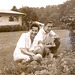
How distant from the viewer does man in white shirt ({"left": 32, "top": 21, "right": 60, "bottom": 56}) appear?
4.28m

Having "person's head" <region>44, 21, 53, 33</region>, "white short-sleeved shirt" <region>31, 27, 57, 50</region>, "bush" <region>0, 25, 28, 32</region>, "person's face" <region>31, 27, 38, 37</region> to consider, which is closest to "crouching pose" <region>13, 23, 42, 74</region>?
"person's face" <region>31, 27, 38, 37</region>

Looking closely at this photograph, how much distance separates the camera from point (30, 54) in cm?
410

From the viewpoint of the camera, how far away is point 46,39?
15.6 feet

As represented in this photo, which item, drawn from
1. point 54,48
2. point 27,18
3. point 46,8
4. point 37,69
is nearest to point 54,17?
point 46,8

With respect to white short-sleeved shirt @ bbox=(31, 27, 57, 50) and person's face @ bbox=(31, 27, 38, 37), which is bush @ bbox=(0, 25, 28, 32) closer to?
white short-sleeved shirt @ bbox=(31, 27, 57, 50)

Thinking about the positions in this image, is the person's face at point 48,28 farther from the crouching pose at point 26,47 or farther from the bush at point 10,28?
the bush at point 10,28

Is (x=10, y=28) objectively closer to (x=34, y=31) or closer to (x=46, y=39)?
(x=46, y=39)

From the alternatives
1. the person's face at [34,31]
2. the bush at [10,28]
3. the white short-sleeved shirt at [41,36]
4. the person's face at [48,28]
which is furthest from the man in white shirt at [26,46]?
the bush at [10,28]

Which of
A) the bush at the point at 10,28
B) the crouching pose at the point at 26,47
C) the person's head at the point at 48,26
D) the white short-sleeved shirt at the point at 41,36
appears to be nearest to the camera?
the crouching pose at the point at 26,47

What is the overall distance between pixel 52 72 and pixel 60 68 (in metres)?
0.27

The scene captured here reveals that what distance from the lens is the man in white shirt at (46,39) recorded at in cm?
428

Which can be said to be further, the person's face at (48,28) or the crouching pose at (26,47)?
the person's face at (48,28)

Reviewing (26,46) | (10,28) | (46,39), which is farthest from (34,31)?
(10,28)

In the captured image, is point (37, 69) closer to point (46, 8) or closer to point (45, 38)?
point (45, 38)
